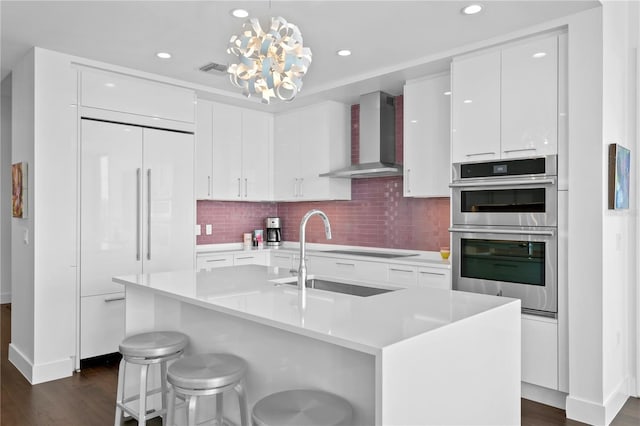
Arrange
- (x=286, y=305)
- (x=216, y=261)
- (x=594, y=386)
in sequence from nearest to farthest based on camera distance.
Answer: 1. (x=286, y=305)
2. (x=594, y=386)
3. (x=216, y=261)

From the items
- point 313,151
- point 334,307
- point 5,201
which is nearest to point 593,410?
point 334,307

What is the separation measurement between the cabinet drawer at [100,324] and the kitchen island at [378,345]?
5.12ft

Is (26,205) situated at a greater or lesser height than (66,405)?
greater

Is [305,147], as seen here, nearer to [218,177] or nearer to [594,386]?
[218,177]

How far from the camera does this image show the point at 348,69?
4.20 meters

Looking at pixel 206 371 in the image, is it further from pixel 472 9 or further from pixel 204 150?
pixel 204 150

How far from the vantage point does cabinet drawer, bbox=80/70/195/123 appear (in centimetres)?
395

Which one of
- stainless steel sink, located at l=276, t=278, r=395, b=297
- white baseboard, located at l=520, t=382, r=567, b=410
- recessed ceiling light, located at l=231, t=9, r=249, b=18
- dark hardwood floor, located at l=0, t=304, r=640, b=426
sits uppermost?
recessed ceiling light, located at l=231, t=9, r=249, b=18

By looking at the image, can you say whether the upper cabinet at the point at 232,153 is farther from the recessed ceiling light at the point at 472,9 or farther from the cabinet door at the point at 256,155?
the recessed ceiling light at the point at 472,9

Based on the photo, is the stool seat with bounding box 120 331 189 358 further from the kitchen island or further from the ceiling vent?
the ceiling vent

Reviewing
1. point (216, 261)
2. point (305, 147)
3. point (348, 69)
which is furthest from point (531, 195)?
point (216, 261)

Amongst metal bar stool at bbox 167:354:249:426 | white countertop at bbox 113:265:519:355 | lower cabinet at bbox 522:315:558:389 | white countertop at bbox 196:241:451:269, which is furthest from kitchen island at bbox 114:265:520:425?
white countertop at bbox 196:241:451:269

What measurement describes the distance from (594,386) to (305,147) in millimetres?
3528

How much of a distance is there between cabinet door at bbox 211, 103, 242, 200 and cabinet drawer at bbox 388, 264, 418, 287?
2140mm
